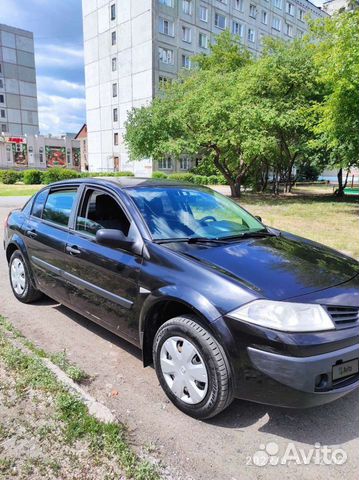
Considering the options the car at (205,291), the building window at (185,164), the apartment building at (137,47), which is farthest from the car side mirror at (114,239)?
the building window at (185,164)

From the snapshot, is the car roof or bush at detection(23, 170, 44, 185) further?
bush at detection(23, 170, 44, 185)

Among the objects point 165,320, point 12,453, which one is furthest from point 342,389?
point 12,453

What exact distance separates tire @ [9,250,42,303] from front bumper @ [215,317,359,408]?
10.2 ft

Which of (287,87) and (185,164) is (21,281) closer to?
(287,87)

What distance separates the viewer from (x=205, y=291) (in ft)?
8.31

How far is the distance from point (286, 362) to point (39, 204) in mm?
3644

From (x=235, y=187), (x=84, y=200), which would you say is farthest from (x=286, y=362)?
(x=235, y=187)

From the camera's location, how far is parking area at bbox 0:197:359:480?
87.8 inches

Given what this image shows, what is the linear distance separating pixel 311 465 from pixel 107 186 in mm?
2791

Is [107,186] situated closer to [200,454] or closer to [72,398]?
[72,398]

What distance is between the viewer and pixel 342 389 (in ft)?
7.75

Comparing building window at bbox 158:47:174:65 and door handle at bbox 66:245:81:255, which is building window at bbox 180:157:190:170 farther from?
door handle at bbox 66:245:81:255

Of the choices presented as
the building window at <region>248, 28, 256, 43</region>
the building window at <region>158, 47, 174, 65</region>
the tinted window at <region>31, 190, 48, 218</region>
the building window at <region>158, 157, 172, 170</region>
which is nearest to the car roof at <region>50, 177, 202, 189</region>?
the tinted window at <region>31, 190, 48, 218</region>

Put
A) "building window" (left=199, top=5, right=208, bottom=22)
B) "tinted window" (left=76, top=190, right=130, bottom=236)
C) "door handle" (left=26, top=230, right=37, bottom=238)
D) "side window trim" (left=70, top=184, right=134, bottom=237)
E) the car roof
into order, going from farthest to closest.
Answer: "building window" (left=199, top=5, right=208, bottom=22)
"door handle" (left=26, top=230, right=37, bottom=238)
the car roof
"tinted window" (left=76, top=190, right=130, bottom=236)
"side window trim" (left=70, top=184, right=134, bottom=237)
